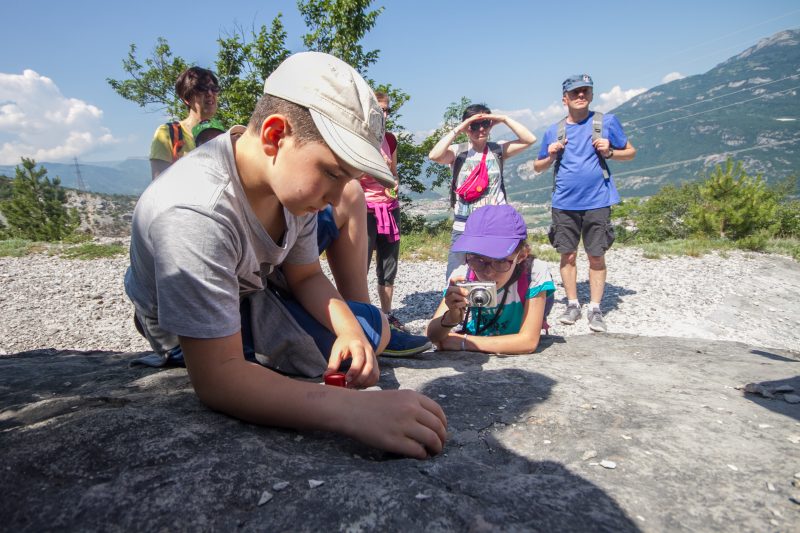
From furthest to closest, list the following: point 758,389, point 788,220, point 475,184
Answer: point 788,220
point 475,184
point 758,389

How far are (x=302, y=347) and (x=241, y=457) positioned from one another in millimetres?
933

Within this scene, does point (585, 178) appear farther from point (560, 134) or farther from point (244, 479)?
point (244, 479)

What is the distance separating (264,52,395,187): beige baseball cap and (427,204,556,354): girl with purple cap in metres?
1.59

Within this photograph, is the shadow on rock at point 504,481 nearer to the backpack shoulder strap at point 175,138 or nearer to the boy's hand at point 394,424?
the boy's hand at point 394,424

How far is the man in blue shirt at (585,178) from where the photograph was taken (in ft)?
17.9

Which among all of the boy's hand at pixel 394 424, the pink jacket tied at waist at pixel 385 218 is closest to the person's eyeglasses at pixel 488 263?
the boy's hand at pixel 394 424

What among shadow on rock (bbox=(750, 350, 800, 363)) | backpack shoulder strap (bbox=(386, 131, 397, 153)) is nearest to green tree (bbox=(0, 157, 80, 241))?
backpack shoulder strap (bbox=(386, 131, 397, 153))

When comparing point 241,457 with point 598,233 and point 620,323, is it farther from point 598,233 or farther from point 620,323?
point 620,323

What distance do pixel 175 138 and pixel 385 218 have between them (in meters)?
2.28

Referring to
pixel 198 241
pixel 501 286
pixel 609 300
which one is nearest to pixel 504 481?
pixel 198 241

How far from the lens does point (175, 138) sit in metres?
4.40

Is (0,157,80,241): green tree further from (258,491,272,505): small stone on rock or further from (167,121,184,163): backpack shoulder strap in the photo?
(258,491,272,505): small stone on rock

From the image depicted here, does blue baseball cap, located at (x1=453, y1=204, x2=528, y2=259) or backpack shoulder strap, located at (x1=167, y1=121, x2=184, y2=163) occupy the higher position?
backpack shoulder strap, located at (x1=167, y1=121, x2=184, y2=163)

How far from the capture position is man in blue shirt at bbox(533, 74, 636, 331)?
545 centimetres
